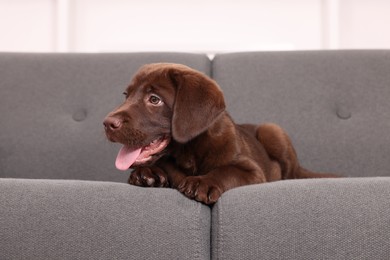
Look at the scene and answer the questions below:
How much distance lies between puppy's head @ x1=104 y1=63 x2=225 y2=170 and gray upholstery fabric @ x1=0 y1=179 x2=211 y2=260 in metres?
0.27

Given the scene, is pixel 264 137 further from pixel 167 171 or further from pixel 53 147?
pixel 53 147

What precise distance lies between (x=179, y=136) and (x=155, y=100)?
0.23 metres

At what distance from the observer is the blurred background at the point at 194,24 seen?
3.18m

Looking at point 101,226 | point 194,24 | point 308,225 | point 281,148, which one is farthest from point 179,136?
point 194,24

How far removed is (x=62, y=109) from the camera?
2.52m

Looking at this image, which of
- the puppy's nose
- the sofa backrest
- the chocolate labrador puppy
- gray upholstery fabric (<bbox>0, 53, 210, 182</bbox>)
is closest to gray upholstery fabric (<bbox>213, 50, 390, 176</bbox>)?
the sofa backrest

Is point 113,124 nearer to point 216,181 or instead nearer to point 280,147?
point 216,181

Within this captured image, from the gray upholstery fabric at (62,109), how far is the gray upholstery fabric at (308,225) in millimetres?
1195

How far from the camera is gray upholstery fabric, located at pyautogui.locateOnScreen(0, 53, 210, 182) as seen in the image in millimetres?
2408

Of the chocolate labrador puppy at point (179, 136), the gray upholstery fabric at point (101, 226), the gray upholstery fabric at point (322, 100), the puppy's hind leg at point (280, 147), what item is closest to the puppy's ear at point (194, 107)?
the chocolate labrador puppy at point (179, 136)

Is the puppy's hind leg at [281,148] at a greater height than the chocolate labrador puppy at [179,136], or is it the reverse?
the chocolate labrador puppy at [179,136]

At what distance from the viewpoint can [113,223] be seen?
1.32 meters

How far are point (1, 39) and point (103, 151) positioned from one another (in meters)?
1.51

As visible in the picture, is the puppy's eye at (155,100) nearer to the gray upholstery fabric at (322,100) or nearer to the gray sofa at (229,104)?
the gray sofa at (229,104)
